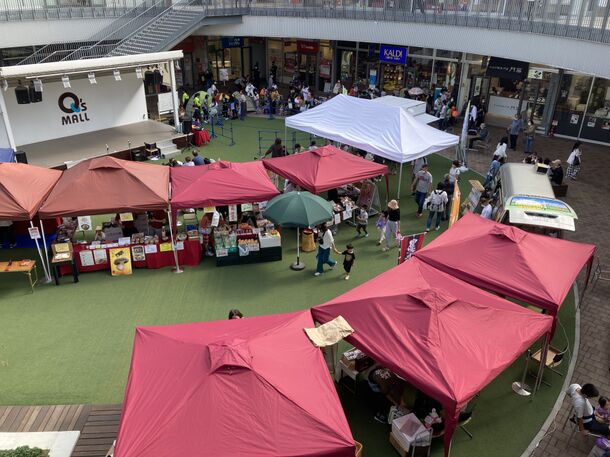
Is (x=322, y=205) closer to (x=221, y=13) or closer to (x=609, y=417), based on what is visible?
(x=609, y=417)

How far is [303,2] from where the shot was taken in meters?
27.4

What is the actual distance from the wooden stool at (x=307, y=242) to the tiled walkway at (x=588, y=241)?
20.3 ft

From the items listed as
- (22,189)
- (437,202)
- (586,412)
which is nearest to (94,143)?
(22,189)

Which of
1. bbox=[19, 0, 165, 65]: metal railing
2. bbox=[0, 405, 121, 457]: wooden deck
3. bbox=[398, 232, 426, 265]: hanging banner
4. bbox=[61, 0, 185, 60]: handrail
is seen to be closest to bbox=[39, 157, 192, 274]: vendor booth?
bbox=[0, 405, 121, 457]: wooden deck

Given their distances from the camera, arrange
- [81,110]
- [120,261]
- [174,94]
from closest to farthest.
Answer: [120,261]
[81,110]
[174,94]

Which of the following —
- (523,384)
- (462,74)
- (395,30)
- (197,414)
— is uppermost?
(395,30)

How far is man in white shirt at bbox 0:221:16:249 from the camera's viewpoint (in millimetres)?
13438

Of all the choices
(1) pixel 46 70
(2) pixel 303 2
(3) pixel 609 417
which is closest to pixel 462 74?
(2) pixel 303 2

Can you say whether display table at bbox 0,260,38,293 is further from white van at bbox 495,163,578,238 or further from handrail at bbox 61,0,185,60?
handrail at bbox 61,0,185,60

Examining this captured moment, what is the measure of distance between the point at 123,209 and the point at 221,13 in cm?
1941

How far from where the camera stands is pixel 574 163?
18.2 metres

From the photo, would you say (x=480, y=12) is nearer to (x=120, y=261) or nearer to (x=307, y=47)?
(x=307, y=47)

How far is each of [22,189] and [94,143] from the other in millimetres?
8712

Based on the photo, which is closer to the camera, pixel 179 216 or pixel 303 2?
pixel 179 216
